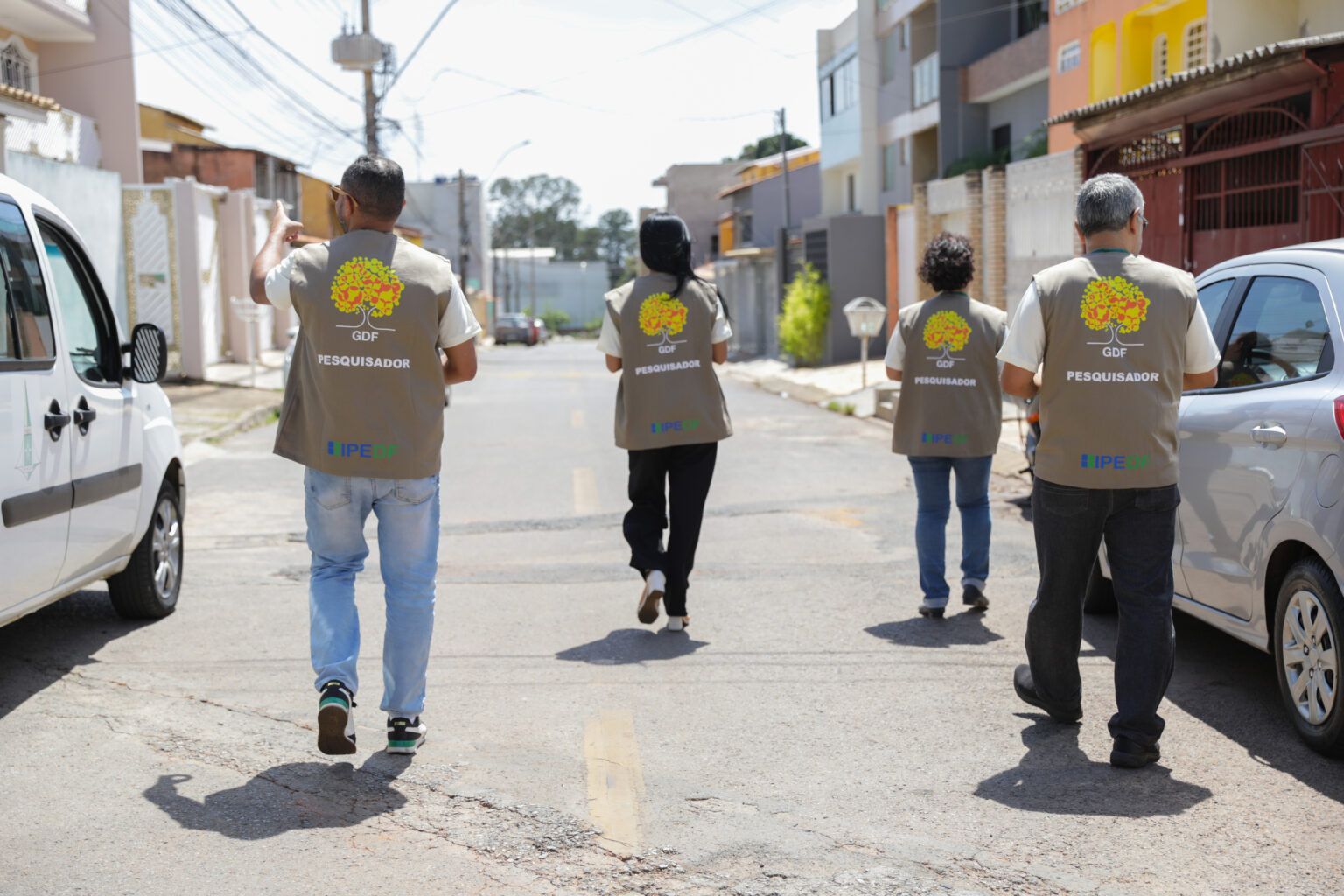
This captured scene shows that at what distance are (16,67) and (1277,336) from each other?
72.7 feet

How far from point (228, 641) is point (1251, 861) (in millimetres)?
4505

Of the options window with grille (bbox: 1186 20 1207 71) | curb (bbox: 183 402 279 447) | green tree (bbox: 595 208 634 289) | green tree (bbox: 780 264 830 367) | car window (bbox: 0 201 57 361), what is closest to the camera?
car window (bbox: 0 201 57 361)

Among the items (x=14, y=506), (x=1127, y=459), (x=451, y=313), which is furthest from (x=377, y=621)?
(x=1127, y=459)

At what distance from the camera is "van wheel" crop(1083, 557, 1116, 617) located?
6500 millimetres

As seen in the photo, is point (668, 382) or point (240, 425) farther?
point (240, 425)

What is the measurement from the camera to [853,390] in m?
22.9

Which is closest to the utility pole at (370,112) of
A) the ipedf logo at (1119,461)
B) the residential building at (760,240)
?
the residential building at (760,240)

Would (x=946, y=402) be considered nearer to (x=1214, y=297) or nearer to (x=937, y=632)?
(x=937, y=632)

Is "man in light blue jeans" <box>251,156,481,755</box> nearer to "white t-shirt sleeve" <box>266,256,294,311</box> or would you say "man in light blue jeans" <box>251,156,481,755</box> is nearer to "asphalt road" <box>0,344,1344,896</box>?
"white t-shirt sleeve" <box>266,256,294,311</box>

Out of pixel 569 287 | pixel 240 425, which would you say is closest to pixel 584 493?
pixel 240 425

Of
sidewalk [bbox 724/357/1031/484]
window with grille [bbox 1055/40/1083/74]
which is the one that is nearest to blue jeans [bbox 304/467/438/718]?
sidewalk [bbox 724/357/1031/484]

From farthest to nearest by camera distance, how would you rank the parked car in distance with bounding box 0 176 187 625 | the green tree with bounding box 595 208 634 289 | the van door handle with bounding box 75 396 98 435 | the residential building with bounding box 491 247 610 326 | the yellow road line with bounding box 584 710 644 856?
1. the green tree with bounding box 595 208 634 289
2. the residential building with bounding box 491 247 610 326
3. the van door handle with bounding box 75 396 98 435
4. the parked car in distance with bounding box 0 176 187 625
5. the yellow road line with bounding box 584 710 644 856

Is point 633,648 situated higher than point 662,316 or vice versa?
point 662,316

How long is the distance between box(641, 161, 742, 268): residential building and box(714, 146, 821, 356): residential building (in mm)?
14313
